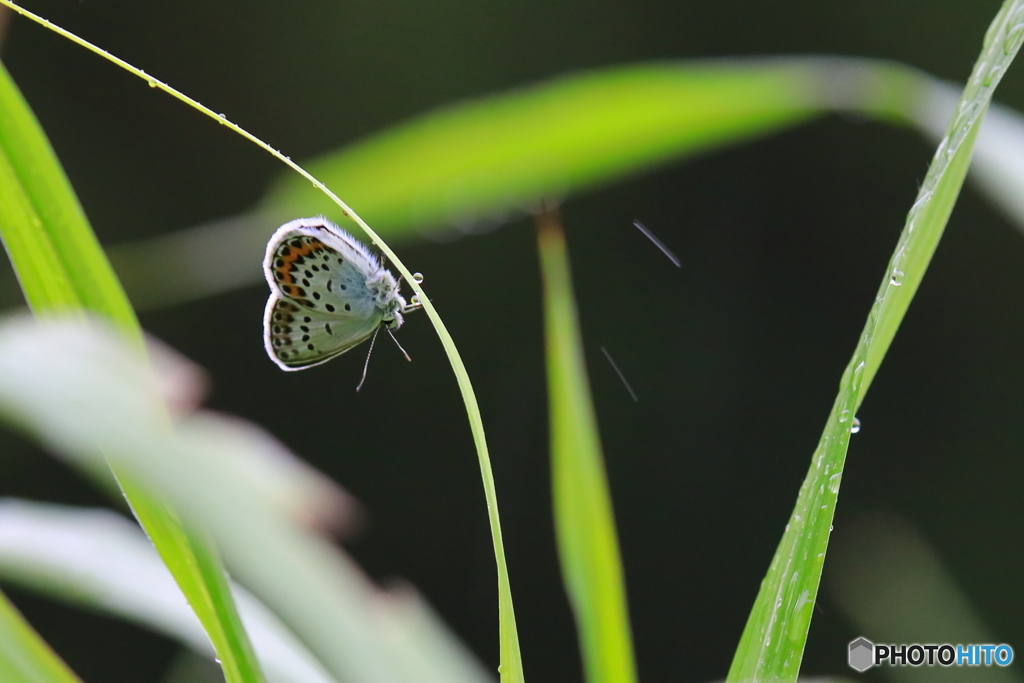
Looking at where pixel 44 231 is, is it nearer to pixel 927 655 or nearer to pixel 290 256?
pixel 290 256

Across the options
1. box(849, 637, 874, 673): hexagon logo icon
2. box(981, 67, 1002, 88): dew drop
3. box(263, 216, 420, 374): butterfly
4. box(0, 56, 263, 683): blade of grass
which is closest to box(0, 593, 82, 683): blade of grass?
box(0, 56, 263, 683): blade of grass

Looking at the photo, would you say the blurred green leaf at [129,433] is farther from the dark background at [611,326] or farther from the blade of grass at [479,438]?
the dark background at [611,326]

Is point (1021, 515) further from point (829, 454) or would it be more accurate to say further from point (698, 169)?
point (829, 454)

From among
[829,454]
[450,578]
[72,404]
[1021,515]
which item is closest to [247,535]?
[72,404]

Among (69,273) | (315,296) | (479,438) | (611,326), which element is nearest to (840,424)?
(479,438)

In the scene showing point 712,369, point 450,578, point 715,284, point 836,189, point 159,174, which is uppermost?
point 159,174
